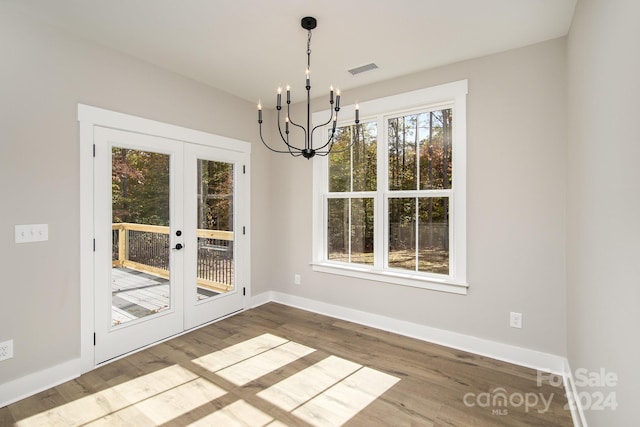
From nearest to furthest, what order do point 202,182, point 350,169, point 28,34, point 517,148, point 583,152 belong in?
point 583,152 → point 28,34 → point 517,148 → point 202,182 → point 350,169

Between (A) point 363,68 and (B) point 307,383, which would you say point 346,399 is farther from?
(A) point 363,68

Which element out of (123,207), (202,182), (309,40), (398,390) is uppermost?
(309,40)

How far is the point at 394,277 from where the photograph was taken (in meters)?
3.39

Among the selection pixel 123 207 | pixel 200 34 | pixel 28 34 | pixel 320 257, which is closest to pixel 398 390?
pixel 320 257

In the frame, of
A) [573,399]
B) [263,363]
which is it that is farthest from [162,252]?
[573,399]

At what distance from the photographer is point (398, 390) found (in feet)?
7.66

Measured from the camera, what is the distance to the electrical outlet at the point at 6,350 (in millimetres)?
2170

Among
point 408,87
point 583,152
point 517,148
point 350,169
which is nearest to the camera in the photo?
point 583,152

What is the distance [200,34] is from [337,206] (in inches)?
90.5

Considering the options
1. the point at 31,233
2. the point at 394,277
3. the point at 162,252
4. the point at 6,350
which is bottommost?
the point at 6,350

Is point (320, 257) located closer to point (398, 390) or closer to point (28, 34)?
point (398, 390)

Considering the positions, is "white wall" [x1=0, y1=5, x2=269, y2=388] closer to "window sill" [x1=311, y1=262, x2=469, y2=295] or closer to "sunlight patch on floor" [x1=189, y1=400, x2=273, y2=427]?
"sunlight patch on floor" [x1=189, y1=400, x2=273, y2=427]

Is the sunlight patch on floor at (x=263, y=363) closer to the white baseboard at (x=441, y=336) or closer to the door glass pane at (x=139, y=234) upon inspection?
the white baseboard at (x=441, y=336)

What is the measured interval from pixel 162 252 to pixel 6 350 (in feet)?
4.24
